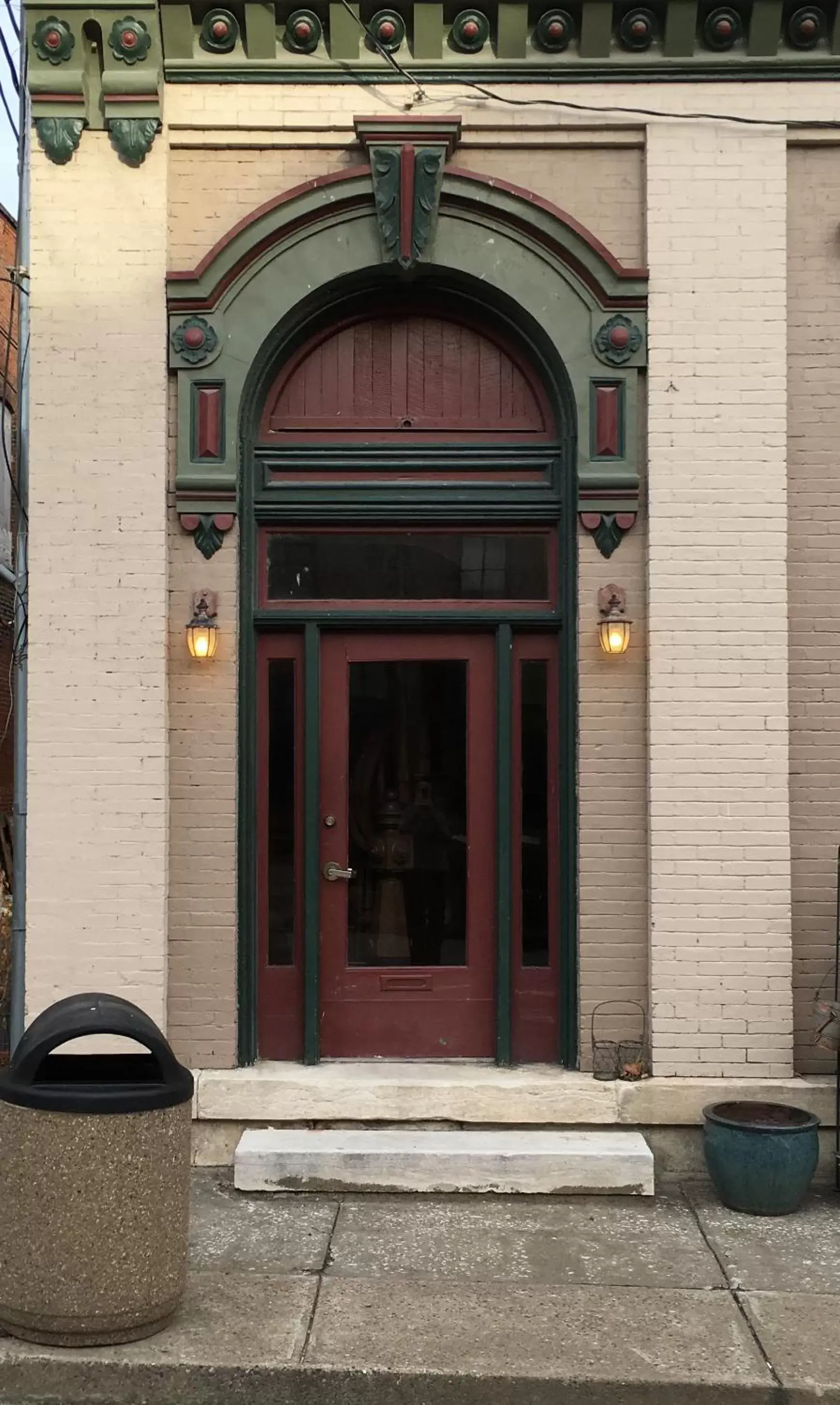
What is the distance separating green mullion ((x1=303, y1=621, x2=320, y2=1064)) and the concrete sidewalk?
100 cm

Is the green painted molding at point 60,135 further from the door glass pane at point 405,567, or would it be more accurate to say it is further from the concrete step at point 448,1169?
the concrete step at point 448,1169

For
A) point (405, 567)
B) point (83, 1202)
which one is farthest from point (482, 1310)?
point (405, 567)

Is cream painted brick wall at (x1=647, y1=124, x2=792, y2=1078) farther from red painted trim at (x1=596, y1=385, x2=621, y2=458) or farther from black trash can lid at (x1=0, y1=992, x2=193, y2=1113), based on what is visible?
black trash can lid at (x1=0, y1=992, x2=193, y2=1113)

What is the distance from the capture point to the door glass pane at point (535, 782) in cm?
727

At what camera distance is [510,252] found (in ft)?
23.3

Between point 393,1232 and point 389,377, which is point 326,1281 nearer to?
point 393,1232

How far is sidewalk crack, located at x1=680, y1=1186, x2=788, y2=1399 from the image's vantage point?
4.53 metres

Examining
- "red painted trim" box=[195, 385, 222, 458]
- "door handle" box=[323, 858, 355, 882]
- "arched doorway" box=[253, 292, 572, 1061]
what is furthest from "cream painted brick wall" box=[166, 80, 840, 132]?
"door handle" box=[323, 858, 355, 882]

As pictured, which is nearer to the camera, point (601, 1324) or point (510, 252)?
point (601, 1324)

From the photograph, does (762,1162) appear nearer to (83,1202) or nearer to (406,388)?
(83,1202)

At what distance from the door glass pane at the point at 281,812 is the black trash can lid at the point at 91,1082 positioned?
218cm

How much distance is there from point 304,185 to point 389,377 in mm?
1112

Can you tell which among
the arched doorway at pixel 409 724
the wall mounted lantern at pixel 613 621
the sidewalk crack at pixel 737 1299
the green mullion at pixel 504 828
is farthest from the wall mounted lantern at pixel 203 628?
the sidewalk crack at pixel 737 1299

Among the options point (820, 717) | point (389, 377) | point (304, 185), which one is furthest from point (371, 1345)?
point (304, 185)
